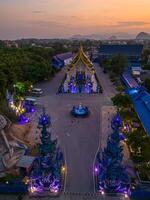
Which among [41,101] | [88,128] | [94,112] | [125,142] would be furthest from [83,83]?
[125,142]

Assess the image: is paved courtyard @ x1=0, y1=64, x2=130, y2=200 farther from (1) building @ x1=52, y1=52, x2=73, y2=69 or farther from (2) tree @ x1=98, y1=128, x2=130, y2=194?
(1) building @ x1=52, y1=52, x2=73, y2=69

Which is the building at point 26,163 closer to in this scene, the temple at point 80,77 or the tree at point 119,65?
the temple at point 80,77

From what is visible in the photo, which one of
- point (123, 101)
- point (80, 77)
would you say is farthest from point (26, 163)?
point (80, 77)

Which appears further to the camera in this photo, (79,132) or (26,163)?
(79,132)

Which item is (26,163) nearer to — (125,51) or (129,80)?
(129,80)

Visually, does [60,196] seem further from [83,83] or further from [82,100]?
[83,83]
